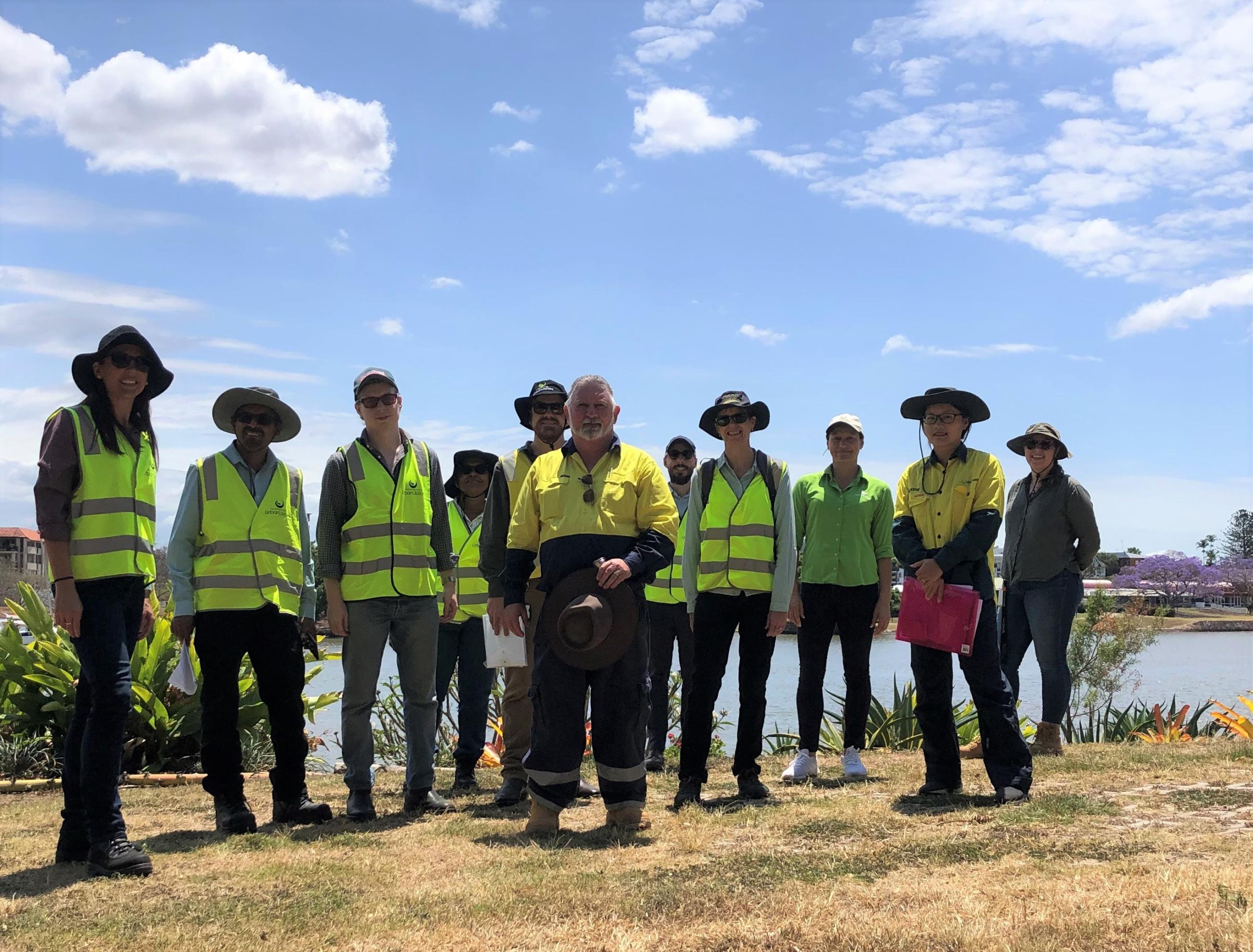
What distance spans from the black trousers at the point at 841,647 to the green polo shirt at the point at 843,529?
84 millimetres

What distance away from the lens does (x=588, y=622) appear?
15.6 feet

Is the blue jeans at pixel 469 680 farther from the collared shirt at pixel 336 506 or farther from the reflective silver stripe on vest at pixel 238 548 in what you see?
the reflective silver stripe on vest at pixel 238 548

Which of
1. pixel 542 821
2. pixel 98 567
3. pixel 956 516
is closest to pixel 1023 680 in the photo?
pixel 956 516

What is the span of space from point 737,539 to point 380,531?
1794 mm

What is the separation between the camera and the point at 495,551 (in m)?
5.53

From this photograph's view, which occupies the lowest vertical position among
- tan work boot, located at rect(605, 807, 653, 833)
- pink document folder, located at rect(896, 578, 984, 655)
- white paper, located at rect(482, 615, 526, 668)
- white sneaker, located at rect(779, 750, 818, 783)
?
white sneaker, located at rect(779, 750, 818, 783)

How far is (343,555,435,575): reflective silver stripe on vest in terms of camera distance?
17.8 feet

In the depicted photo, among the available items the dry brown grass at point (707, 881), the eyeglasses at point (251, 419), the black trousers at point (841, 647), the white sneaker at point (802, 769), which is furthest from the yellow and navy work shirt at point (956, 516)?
the eyeglasses at point (251, 419)

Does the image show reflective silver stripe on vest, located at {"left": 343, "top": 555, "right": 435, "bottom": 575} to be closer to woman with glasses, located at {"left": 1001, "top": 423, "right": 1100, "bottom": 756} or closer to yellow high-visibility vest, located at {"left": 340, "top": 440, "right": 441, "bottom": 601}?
yellow high-visibility vest, located at {"left": 340, "top": 440, "right": 441, "bottom": 601}

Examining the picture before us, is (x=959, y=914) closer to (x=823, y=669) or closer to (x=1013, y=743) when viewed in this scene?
(x=1013, y=743)

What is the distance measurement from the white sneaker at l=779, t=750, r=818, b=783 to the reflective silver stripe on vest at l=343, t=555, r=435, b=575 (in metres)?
2.64

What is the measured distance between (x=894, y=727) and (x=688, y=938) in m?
6.58

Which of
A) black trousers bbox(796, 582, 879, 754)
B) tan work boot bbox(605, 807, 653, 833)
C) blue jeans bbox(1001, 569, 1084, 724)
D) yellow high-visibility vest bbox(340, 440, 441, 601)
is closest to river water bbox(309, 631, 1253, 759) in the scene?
black trousers bbox(796, 582, 879, 754)

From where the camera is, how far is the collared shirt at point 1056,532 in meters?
7.19
